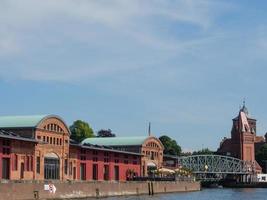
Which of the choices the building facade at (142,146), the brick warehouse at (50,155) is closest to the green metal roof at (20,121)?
the brick warehouse at (50,155)

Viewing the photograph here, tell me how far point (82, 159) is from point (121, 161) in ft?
61.4

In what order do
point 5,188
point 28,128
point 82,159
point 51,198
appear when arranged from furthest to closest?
point 82,159
point 28,128
point 51,198
point 5,188

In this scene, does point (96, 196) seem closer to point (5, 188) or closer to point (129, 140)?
point (5, 188)

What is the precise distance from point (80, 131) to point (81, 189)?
82774 millimetres

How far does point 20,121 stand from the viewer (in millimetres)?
116188

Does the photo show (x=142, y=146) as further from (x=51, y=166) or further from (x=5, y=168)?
(x=5, y=168)

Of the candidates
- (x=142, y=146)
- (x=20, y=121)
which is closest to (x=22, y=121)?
(x=20, y=121)

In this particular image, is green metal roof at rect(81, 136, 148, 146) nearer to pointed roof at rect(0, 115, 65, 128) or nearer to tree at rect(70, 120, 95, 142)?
tree at rect(70, 120, 95, 142)

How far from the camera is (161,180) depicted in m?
146

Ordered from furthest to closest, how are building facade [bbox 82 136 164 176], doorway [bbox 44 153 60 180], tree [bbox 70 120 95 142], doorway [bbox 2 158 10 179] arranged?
1. tree [bbox 70 120 95 142]
2. building facade [bbox 82 136 164 176]
3. doorway [bbox 44 153 60 180]
4. doorway [bbox 2 158 10 179]

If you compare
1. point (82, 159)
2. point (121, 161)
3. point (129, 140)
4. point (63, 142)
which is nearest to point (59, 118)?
point (63, 142)

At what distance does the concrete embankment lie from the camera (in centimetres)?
8438

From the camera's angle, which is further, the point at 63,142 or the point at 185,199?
the point at 63,142

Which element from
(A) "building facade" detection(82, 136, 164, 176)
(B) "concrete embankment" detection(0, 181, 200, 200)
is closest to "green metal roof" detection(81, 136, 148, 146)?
(A) "building facade" detection(82, 136, 164, 176)
